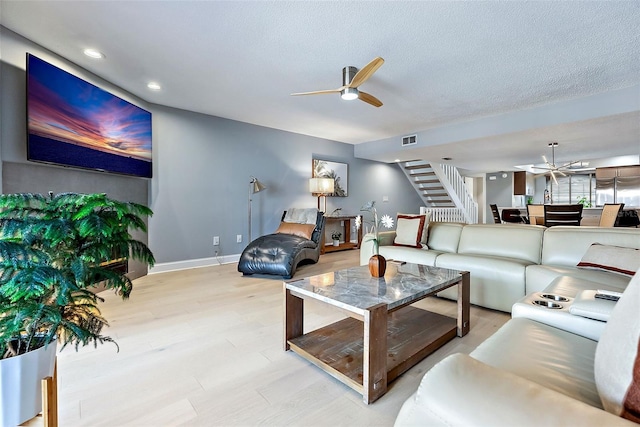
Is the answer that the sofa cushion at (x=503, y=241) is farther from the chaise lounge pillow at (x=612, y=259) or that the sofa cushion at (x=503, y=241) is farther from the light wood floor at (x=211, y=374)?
the light wood floor at (x=211, y=374)

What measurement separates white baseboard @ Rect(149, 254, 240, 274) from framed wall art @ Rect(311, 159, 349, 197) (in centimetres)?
233

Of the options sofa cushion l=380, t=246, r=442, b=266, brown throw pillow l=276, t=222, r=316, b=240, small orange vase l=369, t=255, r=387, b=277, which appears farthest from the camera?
brown throw pillow l=276, t=222, r=316, b=240

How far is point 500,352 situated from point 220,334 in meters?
1.83

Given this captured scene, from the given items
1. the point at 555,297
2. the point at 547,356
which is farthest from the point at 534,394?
the point at 555,297

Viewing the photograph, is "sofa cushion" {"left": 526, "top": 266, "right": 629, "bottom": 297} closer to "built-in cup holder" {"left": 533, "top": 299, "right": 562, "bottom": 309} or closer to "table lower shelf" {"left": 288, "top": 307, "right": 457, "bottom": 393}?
"built-in cup holder" {"left": 533, "top": 299, "right": 562, "bottom": 309}

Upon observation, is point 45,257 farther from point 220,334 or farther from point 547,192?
point 547,192

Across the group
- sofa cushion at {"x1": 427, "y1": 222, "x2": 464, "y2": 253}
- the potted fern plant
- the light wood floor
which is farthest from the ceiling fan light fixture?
the potted fern plant

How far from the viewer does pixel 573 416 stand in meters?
0.55

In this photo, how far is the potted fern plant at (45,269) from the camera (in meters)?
0.91

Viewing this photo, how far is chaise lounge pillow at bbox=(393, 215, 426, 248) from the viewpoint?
139 inches

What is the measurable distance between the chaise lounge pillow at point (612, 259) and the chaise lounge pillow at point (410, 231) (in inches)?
58.6

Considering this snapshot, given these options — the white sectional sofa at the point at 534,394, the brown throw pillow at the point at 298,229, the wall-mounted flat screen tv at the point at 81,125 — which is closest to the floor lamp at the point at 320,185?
the brown throw pillow at the point at 298,229

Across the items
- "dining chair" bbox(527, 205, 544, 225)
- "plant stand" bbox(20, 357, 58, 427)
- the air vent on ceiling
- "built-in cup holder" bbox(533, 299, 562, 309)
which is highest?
the air vent on ceiling

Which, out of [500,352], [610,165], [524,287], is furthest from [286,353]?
[610,165]
